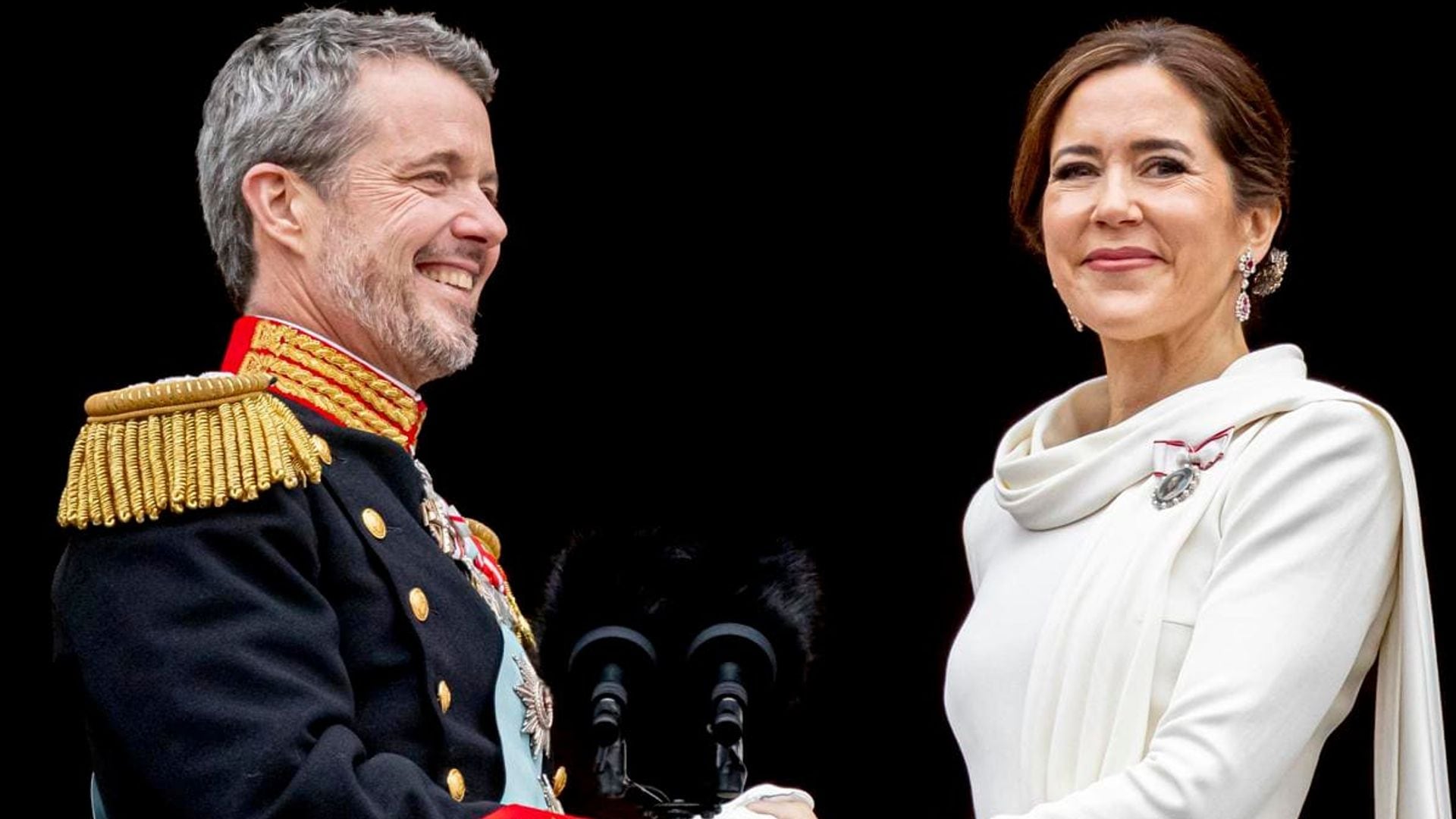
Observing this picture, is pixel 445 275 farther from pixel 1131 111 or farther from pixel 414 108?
pixel 1131 111

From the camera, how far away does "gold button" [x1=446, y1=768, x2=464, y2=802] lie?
9.87 ft

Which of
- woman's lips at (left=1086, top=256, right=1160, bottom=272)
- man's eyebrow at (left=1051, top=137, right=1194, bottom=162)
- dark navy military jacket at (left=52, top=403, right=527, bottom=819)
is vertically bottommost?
dark navy military jacket at (left=52, top=403, right=527, bottom=819)

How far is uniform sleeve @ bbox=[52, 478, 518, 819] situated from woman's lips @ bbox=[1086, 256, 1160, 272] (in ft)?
3.56

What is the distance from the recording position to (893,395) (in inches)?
191

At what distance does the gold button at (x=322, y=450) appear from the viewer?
10.2 ft

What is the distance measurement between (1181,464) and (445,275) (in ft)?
3.45

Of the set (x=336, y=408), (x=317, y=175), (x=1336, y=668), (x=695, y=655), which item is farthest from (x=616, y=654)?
(x=1336, y=668)

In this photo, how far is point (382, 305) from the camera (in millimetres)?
3307

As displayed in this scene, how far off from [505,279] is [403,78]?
154 cm

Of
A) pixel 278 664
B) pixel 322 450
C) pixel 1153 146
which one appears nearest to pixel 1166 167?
pixel 1153 146

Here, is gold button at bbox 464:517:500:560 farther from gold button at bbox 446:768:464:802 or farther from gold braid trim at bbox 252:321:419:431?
gold button at bbox 446:768:464:802

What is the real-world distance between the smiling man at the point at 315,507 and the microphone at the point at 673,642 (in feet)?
0.50

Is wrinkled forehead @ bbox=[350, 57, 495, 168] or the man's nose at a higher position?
wrinkled forehead @ bbox=[350, 57, 495, 168]

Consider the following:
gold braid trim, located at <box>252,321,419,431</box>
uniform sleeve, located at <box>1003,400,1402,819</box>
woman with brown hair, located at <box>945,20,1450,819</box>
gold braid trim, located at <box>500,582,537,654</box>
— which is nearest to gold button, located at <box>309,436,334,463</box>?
gold braid trim, located at <box>252,321,419,431</box>
